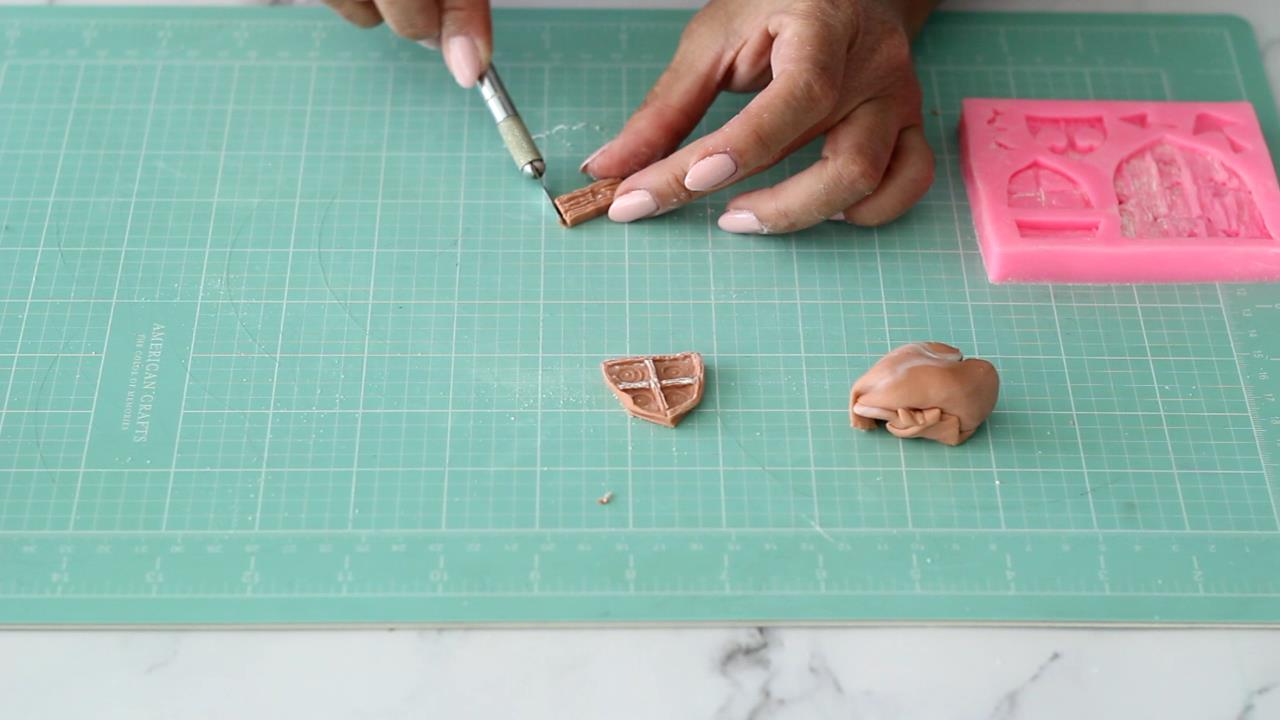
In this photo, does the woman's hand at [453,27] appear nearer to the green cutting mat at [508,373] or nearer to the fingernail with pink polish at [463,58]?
the fingernail with pink polish at [463,58]

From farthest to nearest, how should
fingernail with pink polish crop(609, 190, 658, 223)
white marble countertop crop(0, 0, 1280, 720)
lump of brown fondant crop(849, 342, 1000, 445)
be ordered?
1. fingernail with pink polish crop(609, 190, 658, 223)
2. lump of brown fondant crop(849, 342, 1000, 445)
3. white marble countertop crop(0, 0, 1280, 720)

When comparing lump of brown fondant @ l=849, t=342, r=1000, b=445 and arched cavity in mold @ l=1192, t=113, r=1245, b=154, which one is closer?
lump of brown fondant @ l=849, t=342, r=1000, b=445

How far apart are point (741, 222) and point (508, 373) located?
1.76ft

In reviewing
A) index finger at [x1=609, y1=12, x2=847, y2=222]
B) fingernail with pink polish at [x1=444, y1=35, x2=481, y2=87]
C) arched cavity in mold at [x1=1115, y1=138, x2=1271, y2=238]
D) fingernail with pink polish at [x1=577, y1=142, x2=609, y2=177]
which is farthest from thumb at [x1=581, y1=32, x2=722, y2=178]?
arched cavity in mold at [x1=1115, y1=138, x2=1271, y2=238]

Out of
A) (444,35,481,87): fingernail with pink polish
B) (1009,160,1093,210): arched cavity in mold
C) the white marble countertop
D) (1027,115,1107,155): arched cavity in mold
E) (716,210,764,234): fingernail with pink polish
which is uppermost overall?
(1027,115,1107,155): arched cavity in mold

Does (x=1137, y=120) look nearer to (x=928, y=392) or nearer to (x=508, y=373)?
(x=928, y=392)

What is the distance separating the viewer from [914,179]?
6.31ft

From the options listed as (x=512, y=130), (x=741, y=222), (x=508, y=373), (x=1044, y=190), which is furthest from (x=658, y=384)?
(x=1044, y=190)

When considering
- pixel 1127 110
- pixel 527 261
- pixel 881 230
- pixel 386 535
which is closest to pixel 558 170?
pixel 527 261

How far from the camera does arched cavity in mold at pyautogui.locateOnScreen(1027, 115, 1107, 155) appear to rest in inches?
79.8

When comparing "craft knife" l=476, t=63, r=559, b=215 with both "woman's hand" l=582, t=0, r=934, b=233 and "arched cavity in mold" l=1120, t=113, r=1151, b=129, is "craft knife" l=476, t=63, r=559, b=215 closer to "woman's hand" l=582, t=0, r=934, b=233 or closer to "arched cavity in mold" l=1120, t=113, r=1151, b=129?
"woman's hand" l=582, t=0, r=934, b=233

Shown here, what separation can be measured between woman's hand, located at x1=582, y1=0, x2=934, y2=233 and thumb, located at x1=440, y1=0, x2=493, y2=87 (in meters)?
0.29

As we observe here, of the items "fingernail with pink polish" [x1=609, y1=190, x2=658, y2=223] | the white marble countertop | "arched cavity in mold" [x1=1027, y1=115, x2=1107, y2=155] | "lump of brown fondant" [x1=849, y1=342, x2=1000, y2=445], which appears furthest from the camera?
"arched cavity in mold" [x1=1027, y1=115, x2=1107, y2=155]

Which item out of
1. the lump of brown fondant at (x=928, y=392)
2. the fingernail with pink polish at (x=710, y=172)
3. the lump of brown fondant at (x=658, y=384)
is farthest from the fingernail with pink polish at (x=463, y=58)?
the lump of brown fondant at (x=928, y=392)
